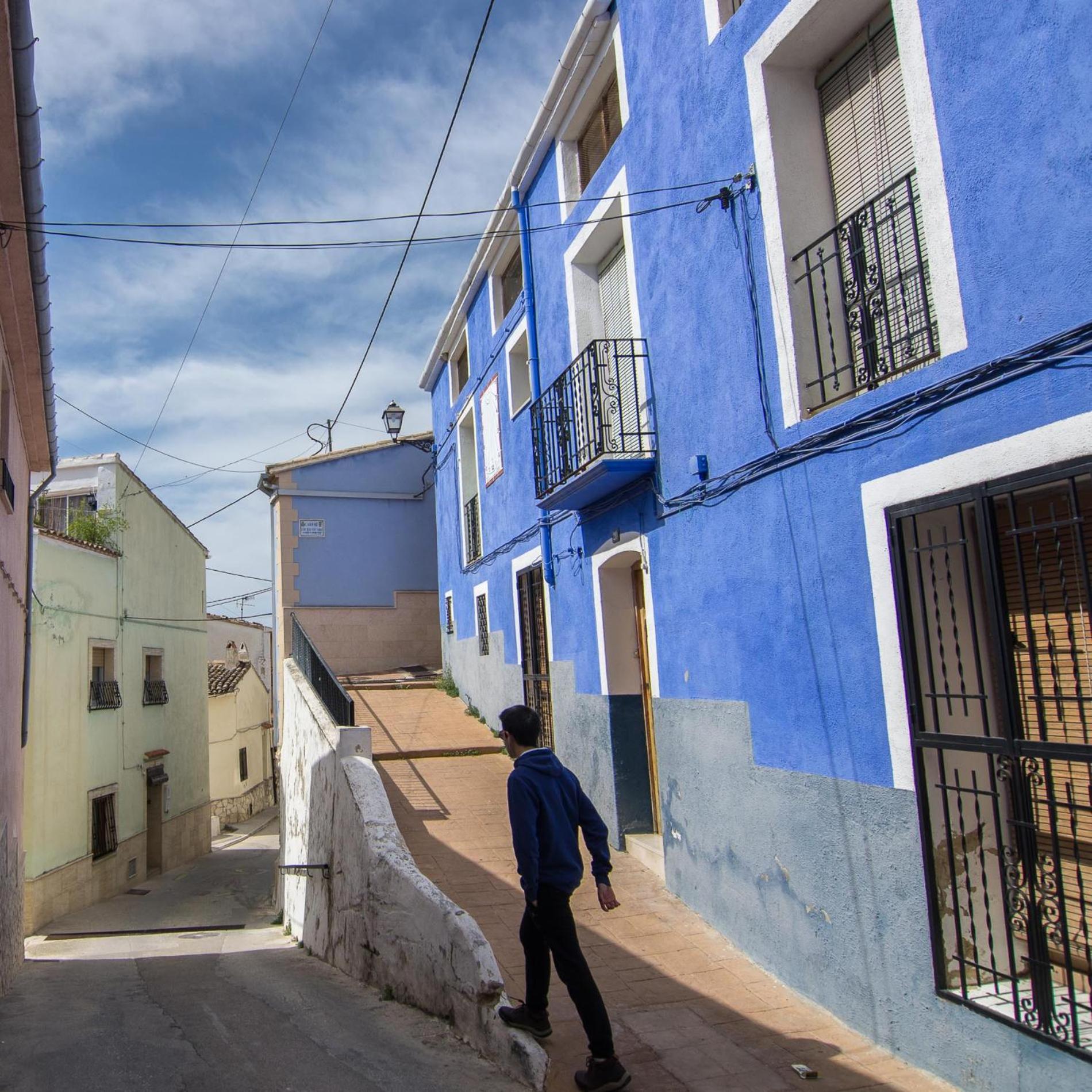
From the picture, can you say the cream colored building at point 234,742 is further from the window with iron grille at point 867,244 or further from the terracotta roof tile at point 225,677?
the window with iron grille at point 867,244

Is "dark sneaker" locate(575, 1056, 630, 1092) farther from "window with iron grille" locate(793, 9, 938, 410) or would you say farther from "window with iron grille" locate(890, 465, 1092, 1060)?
"window with iron grille" locate(793, 9, 938, 410)

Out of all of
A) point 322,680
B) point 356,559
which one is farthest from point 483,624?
point 356,559

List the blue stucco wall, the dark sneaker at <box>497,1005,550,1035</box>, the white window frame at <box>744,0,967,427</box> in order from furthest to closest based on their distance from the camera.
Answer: the blue stucco wall
the white window frame at <box>744,0,967,427</box>
the dark sneaker at <box>497,1005,550,1035</box>

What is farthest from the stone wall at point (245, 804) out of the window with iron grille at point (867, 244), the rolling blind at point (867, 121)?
the rolling blind at point (867, 121)

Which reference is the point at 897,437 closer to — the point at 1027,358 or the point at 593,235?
the point at 1027,358

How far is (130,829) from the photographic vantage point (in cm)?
1745

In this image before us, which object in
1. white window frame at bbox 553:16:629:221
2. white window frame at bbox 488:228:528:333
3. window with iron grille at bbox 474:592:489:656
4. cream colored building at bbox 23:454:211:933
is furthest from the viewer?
cream colored building at bbox 23:454:211:933

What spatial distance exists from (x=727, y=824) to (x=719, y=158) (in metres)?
4.27

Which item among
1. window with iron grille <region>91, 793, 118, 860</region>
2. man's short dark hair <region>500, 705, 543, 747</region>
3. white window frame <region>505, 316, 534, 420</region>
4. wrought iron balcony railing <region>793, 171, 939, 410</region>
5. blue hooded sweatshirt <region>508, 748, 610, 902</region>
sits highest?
white window frame <region>505, 316, 534, 420</region>

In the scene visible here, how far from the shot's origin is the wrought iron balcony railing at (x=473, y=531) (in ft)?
46.7

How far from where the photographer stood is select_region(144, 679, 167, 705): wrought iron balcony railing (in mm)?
18625

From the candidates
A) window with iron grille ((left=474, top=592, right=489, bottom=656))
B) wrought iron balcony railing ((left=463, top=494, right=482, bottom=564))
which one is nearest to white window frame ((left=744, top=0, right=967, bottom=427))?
window with iron grille ((left=474, top=592, right=489, bottom=656))

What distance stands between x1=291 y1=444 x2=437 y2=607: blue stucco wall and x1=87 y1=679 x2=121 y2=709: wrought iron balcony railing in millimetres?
3507

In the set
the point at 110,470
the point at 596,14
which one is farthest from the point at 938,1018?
the point at 110,470
